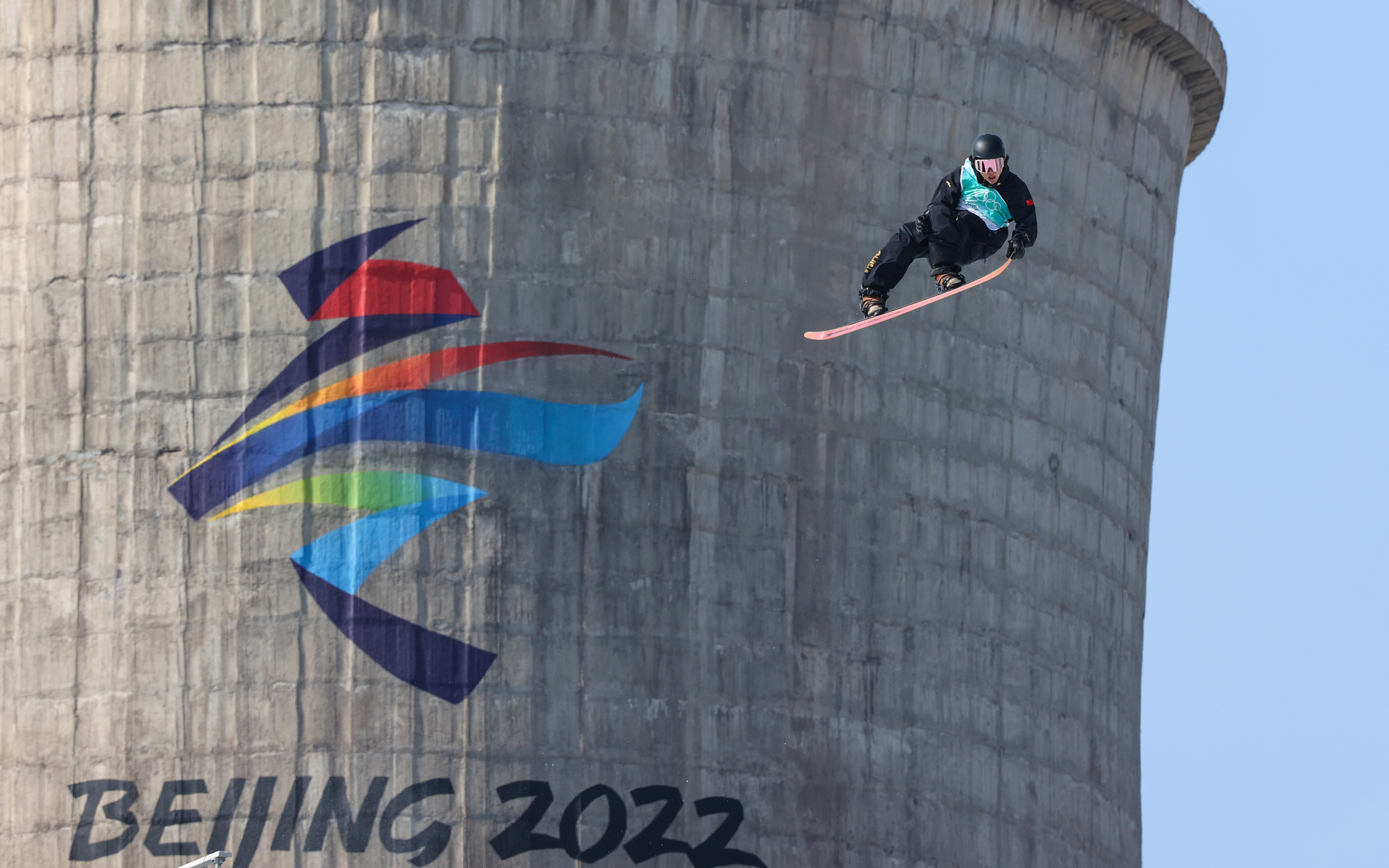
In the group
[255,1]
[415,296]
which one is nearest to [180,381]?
[415,296]

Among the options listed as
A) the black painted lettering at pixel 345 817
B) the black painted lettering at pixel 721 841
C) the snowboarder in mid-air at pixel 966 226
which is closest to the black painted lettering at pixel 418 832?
the black painted lettering at pixel 345 817

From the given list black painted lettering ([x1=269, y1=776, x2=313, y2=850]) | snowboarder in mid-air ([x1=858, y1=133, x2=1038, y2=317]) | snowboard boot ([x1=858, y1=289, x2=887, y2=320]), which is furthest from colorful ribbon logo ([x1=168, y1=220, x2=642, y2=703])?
snowboarder in mid-air ([x1=858, y1=133, x2=1038, y2=317])

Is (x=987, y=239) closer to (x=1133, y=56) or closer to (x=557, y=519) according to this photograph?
(x=557, y=519)

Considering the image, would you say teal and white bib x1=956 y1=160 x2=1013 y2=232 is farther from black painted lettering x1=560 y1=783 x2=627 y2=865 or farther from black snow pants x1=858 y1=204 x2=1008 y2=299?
black painted lettering x1=560 y1=783 x2=627 y2=865

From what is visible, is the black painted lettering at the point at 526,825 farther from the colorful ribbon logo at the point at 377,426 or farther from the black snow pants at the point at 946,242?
the black snow pants at the point at 946,242

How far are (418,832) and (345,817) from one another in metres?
0.96

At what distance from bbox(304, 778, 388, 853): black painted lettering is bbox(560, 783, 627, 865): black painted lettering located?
239 cm

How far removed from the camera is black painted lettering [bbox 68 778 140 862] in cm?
2752

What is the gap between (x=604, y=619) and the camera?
92.9ft

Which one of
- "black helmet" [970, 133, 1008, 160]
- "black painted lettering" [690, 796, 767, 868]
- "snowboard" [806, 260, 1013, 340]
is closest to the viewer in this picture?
"black helmet" [970, 133, 1008, 160]

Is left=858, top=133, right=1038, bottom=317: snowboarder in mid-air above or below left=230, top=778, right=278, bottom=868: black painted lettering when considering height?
above

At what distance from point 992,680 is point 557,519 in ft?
22.4

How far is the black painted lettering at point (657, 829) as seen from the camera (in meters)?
27.5

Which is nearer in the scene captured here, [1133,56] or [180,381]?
[180,381]
